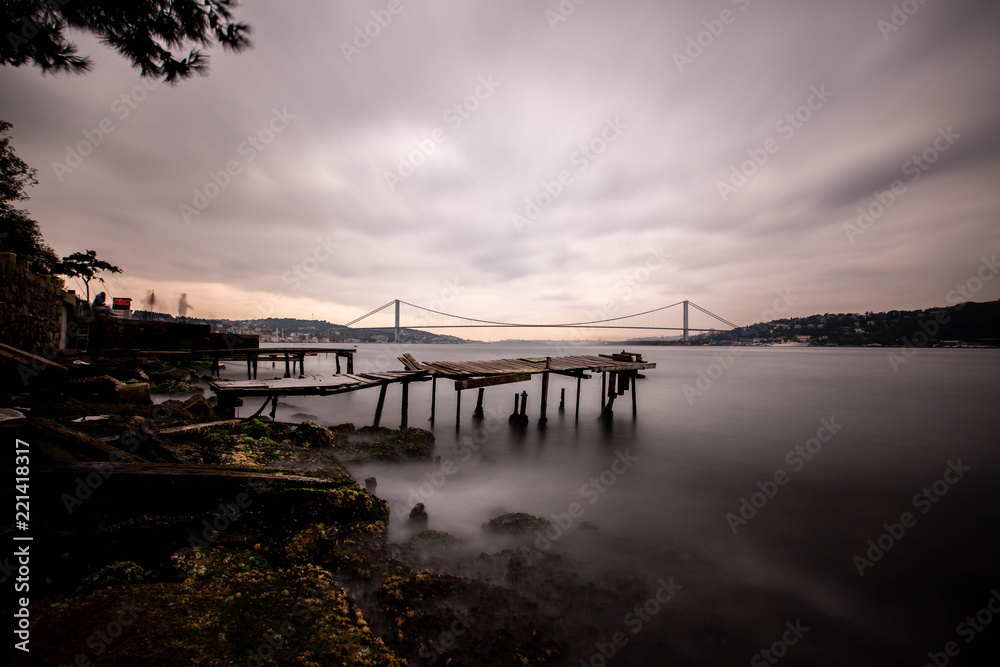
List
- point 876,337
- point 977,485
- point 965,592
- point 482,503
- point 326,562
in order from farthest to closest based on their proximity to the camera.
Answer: point 876,337
point 977,485
point 482,503
point 965,592
point 326,562

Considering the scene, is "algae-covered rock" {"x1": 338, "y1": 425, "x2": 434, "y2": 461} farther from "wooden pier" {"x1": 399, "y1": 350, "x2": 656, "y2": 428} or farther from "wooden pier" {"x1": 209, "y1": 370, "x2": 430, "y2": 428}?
"wooden pier" {"x1": 399, "y1": 350, "x2": 656, "y2": 428}

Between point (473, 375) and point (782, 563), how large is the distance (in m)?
7.04

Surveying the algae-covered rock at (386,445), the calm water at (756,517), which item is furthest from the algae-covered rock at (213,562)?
the algae-covered rock at (386,445)

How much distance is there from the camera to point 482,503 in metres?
6.73

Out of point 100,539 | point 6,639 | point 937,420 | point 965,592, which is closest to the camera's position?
point 6,639

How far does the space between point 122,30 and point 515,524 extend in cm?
833

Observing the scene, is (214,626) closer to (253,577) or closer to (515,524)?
(253,577)

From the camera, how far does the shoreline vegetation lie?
89.7 inches

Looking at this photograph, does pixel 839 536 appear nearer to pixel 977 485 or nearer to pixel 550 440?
pixel 977 485

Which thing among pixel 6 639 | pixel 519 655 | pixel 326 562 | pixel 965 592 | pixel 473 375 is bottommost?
pixel 965 592

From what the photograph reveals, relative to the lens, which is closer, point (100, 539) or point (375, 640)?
point (375, 640)

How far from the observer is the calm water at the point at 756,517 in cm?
401

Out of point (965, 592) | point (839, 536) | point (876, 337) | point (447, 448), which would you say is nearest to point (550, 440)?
point (447, 448)

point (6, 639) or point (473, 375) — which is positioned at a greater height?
point (473, 375)
